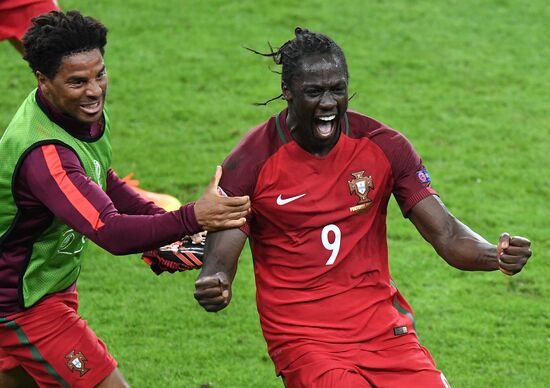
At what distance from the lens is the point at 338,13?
1467 centimetres

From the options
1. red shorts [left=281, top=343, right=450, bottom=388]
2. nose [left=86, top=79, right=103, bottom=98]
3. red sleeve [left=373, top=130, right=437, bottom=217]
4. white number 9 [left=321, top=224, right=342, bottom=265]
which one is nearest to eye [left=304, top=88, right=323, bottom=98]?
red sleeve [left=373, top=130, right=437, bottom=217]

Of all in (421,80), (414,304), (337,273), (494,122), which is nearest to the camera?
(337,273)

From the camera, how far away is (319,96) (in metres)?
6.33

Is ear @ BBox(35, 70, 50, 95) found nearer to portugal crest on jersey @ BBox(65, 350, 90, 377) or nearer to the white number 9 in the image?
portugal crest on jersey @ BBox(65, 350, 90, 377)

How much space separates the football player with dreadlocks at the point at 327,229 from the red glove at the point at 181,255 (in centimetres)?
42

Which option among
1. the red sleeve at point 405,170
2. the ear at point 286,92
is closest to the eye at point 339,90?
the ear at point 286,92

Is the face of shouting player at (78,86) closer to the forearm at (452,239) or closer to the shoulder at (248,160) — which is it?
the shoulder at (248,160)

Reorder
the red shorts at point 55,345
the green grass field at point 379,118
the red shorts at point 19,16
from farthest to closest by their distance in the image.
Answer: the red shorts at point 19,16 → the green grass field at point 379,118 → the red shorts at point 55,345

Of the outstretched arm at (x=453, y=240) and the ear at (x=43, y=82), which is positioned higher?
the ear at (x=43, y=82)

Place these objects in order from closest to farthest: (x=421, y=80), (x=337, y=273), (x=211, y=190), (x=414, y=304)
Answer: (x=211, y=190) < (x=337, y=273) < (x=414, y=304) < (x=421, y=80)

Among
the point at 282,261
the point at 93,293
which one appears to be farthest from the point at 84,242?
the point at 93,293

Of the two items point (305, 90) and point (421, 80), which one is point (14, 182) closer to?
point (305, 90)

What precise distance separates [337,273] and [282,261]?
0.92ft

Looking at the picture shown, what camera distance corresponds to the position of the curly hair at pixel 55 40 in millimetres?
6312
